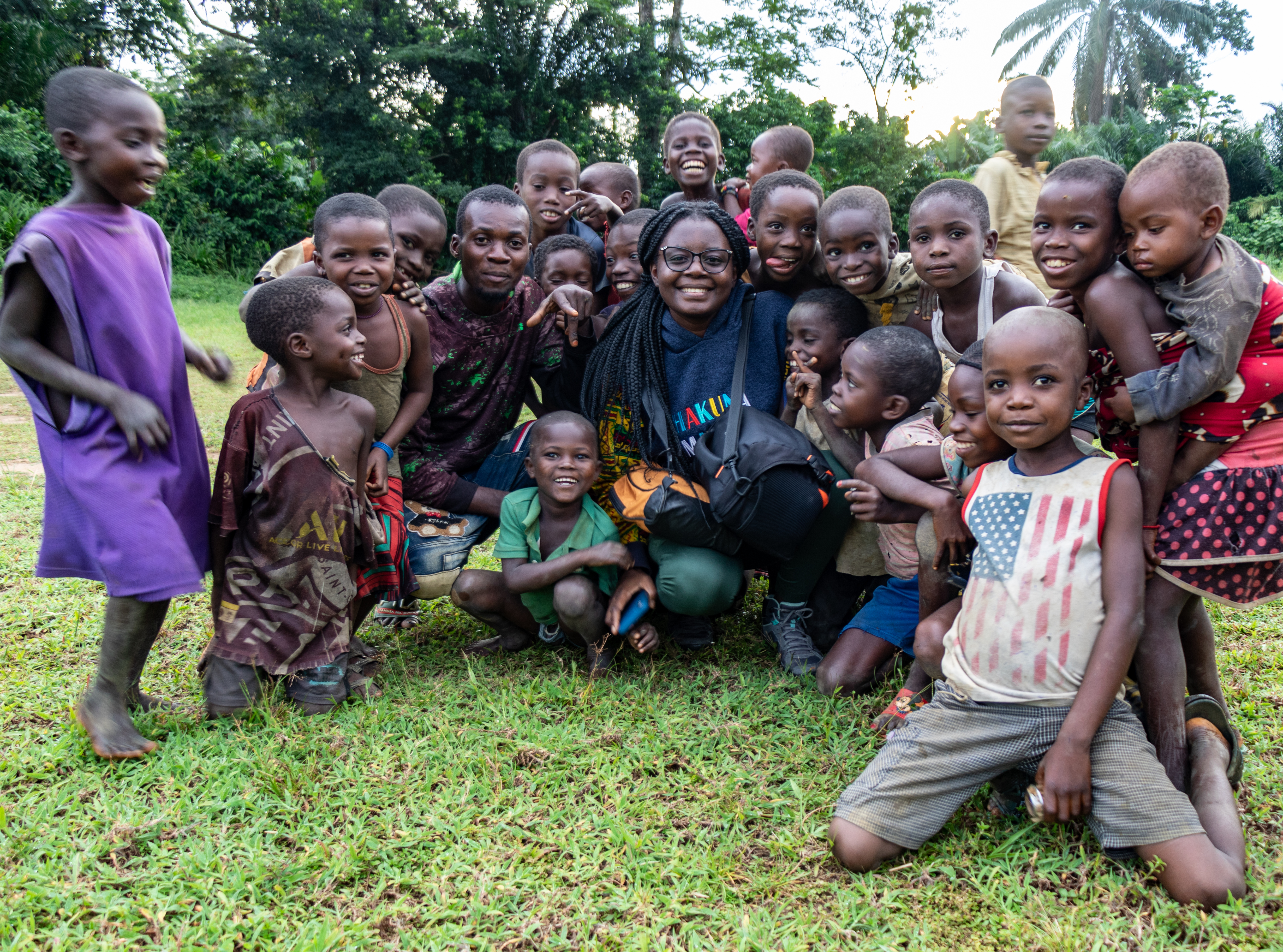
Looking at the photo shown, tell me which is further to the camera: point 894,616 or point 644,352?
point 644,352

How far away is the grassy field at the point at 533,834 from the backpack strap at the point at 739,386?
89 centimetres

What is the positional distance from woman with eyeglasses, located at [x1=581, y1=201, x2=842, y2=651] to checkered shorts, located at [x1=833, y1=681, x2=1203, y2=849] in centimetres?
112

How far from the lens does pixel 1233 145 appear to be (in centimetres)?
2330

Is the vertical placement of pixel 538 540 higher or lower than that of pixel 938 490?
lower

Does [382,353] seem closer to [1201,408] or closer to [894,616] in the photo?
[894,616]

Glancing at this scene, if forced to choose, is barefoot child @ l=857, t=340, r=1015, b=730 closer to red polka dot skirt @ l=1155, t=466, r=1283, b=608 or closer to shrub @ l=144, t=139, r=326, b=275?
red polka dot skirt @ l=1155, t=466, r=1283, b=608

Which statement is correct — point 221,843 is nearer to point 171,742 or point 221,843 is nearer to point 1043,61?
point 171,742

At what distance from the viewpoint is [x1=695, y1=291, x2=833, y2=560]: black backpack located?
3252mm

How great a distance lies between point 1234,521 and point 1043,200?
3.50ft

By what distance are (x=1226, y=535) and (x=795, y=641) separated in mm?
1576

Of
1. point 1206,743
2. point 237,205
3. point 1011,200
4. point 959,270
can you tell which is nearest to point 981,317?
point 959,270

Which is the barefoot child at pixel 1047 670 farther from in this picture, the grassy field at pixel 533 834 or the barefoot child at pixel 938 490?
the barefoot child at pixel 938 490

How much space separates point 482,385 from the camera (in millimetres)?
3930

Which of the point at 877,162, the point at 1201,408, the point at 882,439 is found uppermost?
the point at 877,162
